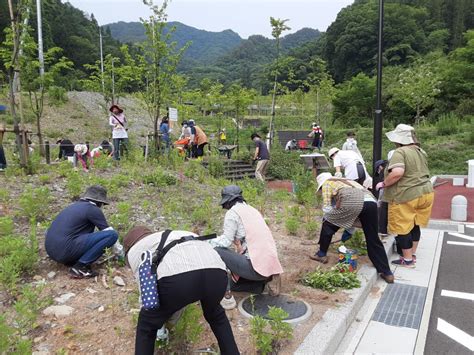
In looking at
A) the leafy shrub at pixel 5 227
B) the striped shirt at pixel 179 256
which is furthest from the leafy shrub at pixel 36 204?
the striped shirt at pixel 179 256

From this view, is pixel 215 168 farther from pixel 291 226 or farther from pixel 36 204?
pixel 36 204

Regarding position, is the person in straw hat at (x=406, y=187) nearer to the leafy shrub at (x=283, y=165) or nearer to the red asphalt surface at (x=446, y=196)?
the red asphalt surface at (x=446, y=196)

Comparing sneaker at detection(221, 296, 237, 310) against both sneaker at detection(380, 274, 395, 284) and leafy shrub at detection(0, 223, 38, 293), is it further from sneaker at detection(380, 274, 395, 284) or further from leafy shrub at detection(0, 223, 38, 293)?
sneaker at detection(380, 274, 395, 284)

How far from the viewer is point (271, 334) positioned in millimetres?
2988

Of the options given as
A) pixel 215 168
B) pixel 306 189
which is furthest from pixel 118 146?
pixel 306 189

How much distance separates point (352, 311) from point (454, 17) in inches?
2575

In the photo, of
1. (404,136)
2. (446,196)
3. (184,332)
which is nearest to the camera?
(184,332)

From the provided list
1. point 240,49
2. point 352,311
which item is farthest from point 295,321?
point 240,49

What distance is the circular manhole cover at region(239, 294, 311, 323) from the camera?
3.55 metres

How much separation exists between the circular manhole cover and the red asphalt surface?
5779mm

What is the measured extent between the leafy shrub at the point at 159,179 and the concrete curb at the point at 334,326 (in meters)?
4.55

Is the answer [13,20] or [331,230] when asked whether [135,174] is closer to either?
[13,20]

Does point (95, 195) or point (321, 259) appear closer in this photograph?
point (95, 195)

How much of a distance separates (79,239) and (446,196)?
9906mm
